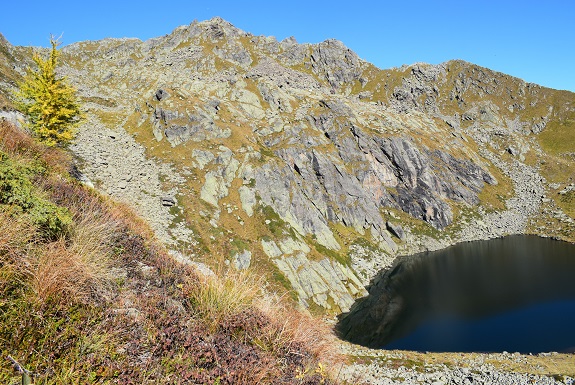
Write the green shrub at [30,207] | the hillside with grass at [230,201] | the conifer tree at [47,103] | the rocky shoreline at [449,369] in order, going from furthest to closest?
the rocky shoreline at [449,369], the conifer tree at [47,103], the green shrub at [30,207], the hillside with grass at [230,201]

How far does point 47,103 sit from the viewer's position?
30.0 m

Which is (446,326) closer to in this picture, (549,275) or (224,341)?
(549,275)

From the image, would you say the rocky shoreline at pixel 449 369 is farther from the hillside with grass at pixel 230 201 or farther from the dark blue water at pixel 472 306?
the dark blue water at pixel 472 306

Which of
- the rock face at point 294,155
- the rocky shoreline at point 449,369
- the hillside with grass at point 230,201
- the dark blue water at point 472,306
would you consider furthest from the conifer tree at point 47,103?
the dark blue water at point 472,306

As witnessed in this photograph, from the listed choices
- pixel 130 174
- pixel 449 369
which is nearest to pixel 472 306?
pixel 449 369

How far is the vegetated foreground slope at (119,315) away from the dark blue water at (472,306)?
4578 cm

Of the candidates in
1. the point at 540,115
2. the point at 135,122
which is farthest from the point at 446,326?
the point at 540,115

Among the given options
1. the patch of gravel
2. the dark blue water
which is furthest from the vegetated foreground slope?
the dark blue water

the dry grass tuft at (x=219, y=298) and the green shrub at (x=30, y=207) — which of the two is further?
the dry grass tuft at (x=219, y=298)

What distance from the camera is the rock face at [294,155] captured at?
58406 millimetres

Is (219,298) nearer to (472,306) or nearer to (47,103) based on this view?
(47,103)

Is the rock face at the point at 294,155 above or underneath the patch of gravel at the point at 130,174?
above

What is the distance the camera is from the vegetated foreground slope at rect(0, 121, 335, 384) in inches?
166

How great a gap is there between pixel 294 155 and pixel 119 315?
9049 cm
